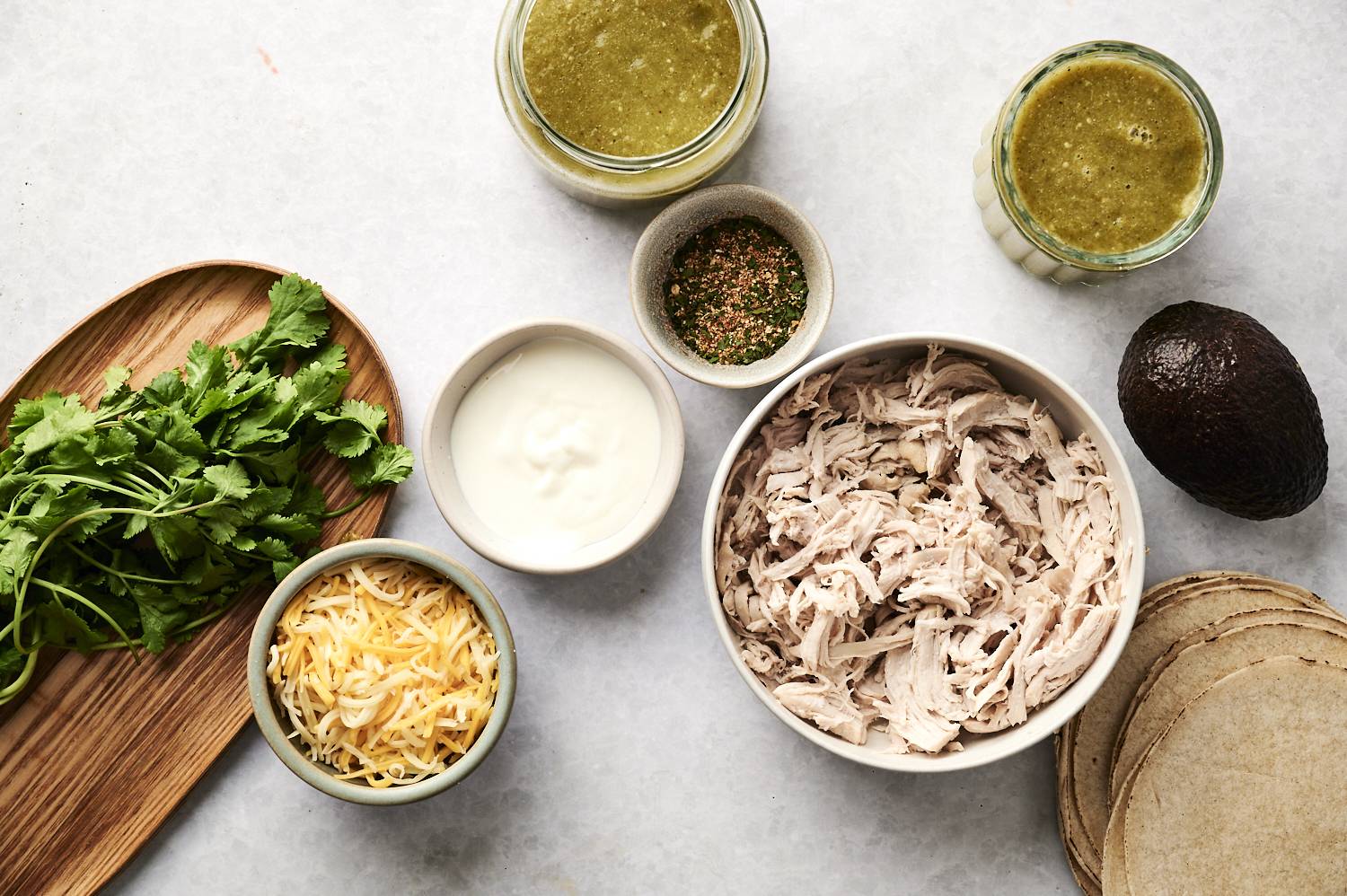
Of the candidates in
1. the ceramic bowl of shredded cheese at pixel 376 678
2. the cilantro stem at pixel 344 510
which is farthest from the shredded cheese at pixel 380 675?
the cilantro stem at pixel 344 510

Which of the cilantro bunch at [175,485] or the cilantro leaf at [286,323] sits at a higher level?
the cilantro leaf at [286,323]

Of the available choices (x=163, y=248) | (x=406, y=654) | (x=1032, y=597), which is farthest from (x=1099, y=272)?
(x=163, y=248)

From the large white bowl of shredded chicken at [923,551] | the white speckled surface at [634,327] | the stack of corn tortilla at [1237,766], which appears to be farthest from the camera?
the white speckled surface at [634,327]

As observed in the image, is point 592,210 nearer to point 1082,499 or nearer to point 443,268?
point 443,268

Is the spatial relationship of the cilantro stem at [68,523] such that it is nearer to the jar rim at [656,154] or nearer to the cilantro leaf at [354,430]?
the cilantro leaf at [354,430]

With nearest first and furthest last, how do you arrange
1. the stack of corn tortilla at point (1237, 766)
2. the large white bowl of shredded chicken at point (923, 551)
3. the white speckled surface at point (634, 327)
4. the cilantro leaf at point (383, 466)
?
the large white bowl of shredded chicken at point (923, 551) < the stack of corn tortilla at point (1237, 766) < the cilantro leaf at point (383, 466) < the white speckled surface at point (634, 327)

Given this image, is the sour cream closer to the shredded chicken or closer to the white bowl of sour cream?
the white bowl of sour cream
